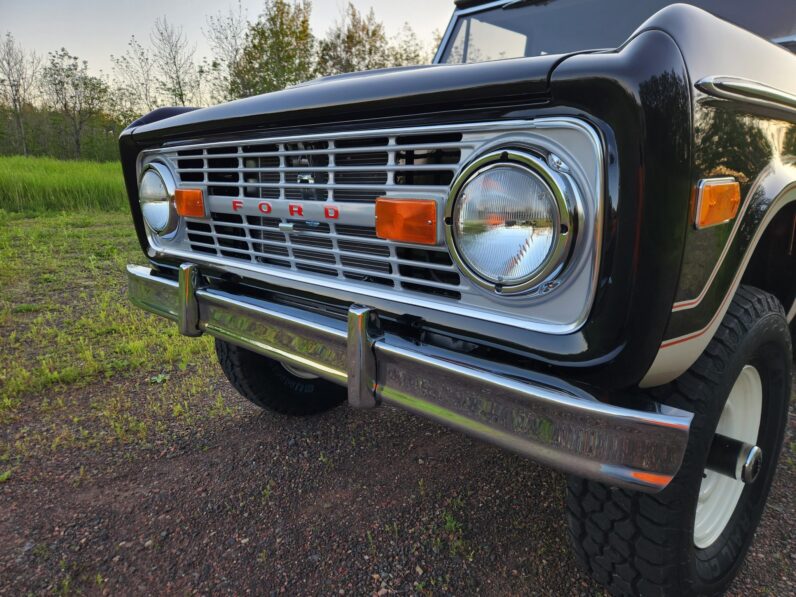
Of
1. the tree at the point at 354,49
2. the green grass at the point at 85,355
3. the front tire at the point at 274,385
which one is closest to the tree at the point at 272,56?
the tree at the point at 354,49

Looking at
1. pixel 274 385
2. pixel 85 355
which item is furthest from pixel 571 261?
pixel 85 355

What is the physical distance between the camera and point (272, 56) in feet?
54.3

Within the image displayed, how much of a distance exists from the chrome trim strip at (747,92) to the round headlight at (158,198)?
1.75 metres

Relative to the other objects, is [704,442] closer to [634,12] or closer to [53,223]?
[634,12]

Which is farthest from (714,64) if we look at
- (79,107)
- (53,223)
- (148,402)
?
(79,107)

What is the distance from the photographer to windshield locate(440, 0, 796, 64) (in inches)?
79.9

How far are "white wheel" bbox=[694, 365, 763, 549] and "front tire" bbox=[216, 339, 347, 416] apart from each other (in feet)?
5.53

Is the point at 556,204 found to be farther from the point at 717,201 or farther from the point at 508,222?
the point at 717,201

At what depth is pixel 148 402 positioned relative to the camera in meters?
2.88

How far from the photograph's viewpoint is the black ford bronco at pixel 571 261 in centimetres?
103

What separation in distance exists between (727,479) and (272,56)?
1762cm

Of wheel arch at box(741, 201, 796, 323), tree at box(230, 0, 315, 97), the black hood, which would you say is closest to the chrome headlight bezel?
the black hood

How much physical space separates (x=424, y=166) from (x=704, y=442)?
916 millimetres

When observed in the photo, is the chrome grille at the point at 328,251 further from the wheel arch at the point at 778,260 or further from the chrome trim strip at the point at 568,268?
the wheel arch at the point at 778,260
